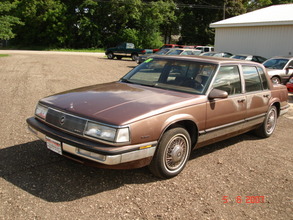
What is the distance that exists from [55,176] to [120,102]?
4.07 feet

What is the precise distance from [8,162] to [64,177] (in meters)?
0.94

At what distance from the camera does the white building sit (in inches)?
745

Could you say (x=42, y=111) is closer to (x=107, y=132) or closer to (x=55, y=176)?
(x=55, y=176)

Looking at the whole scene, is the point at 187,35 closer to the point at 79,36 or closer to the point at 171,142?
the point at 79,36

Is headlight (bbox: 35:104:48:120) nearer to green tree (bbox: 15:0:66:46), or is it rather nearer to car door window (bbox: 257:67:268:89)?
car door window (bbox: 257:67:268:89)

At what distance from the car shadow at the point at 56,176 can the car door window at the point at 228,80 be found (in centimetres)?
172

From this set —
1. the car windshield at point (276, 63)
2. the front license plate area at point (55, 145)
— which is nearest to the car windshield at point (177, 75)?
the front license plate area at point (55, 145)

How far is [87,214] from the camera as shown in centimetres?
298

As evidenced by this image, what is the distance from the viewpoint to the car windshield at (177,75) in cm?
437

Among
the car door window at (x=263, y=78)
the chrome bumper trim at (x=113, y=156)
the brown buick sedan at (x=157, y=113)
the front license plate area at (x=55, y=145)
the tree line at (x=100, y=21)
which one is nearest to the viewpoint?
the chrome bumper trim at (x=113, y=156)

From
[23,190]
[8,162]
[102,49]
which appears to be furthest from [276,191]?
[102,49]

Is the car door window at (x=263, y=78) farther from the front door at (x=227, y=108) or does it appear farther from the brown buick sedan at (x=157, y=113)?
the front door at (x=227, y=108)

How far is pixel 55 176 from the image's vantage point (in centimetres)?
370

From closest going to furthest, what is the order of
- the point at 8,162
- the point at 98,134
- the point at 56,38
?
the point at 98,134, the point at 8,162, the point at 56,38
